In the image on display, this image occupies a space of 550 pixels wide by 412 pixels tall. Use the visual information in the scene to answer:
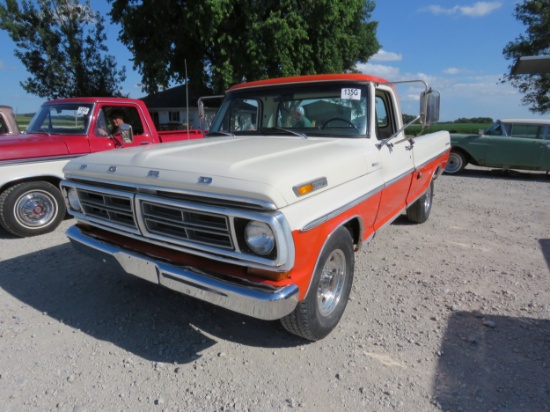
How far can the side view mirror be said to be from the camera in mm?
3643

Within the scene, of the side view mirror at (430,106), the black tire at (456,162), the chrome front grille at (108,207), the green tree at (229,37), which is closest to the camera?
the chrome front grille at (108,207)

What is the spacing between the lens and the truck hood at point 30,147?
4.78 metres

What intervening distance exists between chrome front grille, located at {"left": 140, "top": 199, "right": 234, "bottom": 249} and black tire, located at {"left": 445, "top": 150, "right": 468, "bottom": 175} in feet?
33.7

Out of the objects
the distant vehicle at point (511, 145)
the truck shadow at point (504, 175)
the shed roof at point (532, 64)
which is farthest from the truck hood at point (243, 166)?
the truck shadow at point (504, 175)

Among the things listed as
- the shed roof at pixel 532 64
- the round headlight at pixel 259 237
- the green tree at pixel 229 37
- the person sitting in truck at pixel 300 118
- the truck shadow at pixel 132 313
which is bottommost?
the truck shadow at pixel 132 313

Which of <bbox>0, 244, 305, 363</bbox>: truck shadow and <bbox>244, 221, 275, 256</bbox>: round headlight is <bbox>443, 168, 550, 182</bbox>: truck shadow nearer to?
<bbox>0, 244, 305, 363</bbox>: truck shadow

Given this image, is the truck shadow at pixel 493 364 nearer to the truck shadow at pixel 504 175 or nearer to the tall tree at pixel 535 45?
the truck shadow at pixel 504 175

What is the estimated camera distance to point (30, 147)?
4949mm

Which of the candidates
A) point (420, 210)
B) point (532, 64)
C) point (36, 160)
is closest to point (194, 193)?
Answer: point (36, 160)

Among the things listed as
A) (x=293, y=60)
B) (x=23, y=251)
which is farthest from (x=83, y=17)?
(x=23, y=251)

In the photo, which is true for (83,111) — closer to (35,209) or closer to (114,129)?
(114,129)

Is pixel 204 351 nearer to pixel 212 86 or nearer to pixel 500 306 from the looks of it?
pixel 500 306

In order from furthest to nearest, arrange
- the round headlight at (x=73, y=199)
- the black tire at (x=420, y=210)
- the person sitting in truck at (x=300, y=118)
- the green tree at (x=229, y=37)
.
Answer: the green tree at (x=229, y=37) < the black tire at (x=420, y=210) < the person sitting in truck at (x=300, y=118) < the round headlight at (x=73, y=199)

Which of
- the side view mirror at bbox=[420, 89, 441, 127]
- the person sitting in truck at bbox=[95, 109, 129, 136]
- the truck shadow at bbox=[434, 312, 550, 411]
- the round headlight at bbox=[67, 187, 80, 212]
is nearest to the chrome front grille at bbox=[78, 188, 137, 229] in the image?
the round headlight at bbox=[67, 187, 80, 212]
